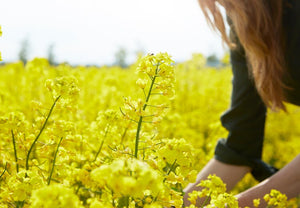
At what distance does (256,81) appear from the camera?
1939mm

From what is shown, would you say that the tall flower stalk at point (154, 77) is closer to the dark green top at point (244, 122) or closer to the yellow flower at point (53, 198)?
the yellow flower at point (53, 198)

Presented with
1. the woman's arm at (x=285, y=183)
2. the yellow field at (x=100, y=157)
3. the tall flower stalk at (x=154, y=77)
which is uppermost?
the tall flower stalk at (x=154, y=77)

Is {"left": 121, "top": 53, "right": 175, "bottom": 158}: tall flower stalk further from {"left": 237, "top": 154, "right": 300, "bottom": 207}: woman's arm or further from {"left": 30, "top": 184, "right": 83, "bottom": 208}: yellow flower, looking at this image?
{"left": 237, "top": 154, "right": 300, "bottom": 207}: woman's arm

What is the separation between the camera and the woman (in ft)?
5.54

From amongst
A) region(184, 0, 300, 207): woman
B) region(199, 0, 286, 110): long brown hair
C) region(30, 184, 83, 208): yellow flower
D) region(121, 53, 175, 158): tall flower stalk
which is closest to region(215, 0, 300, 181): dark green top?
region(184, 0, 300, 207): woman

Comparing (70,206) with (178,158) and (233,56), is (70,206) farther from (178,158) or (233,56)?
(233,56)

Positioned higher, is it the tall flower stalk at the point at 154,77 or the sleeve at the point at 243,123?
the tall flower stalk at the point at 154,77

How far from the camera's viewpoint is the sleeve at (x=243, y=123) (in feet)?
Result: 7.02

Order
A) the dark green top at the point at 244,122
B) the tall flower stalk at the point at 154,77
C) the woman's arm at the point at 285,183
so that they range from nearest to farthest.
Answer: the tall flower stalk at the point at 154,77, the woman's arm at the point at 285,183, the dark green top at the point at 244,122

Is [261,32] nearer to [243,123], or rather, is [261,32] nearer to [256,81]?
[256,81]

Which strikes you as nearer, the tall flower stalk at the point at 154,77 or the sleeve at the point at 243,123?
the tall flower stalk at the point at 154,77

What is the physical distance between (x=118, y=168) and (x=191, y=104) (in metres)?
4.00

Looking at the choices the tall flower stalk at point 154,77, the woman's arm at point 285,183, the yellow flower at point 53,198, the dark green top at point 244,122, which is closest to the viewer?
the yellow flower at point 53,198

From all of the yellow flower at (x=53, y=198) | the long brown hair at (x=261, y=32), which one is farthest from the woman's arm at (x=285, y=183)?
the yellow flower at (x=53, y=198)
